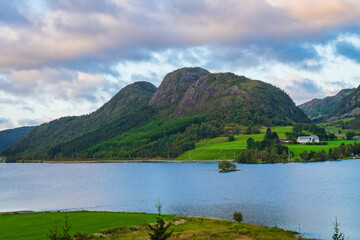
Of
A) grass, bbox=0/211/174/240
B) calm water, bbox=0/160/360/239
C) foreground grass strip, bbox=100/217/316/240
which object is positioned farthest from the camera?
calm water, bbox=0/160/360/239

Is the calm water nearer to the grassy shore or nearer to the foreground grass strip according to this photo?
the foreground grass strip

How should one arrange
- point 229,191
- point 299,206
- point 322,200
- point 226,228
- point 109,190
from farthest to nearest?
point 109,190
point 229,191
point 322,200
point 299,206
point 226,228

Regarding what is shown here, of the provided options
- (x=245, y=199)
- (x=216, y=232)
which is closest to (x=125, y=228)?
(x=216, y=232)

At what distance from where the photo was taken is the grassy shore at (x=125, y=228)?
59812mm

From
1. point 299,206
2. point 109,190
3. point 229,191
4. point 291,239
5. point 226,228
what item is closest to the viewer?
point 291,239

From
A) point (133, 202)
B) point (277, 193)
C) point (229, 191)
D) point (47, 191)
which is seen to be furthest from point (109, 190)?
point (277, 193)

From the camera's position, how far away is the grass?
62906mm

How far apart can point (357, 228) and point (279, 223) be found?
14.5 m

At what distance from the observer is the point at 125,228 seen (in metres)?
66.2

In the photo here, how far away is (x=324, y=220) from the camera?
7675cm

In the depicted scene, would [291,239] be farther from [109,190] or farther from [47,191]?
[47,191]

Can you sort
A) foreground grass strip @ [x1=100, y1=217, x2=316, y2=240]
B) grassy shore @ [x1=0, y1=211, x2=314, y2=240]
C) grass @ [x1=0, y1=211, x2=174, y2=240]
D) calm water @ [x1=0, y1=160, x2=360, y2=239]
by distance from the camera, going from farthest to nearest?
calm water @ [x1=0, y1=160, x2=360, y2=239]
grass @ [x1=0, y1=211, x2=174, y2=240]
grassy shore @ [x1=0, y1=211, x2=314, y2=240]
foreground grass strip @ [x1=100, y1=217, x2=316, y2=240]

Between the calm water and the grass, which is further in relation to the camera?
the calm water

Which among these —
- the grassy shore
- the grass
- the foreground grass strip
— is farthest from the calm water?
the grass
